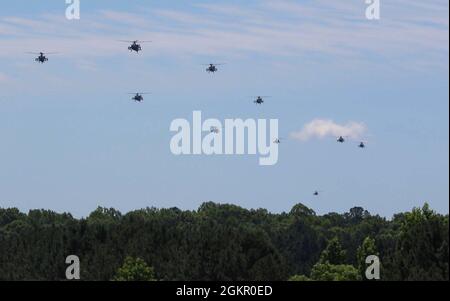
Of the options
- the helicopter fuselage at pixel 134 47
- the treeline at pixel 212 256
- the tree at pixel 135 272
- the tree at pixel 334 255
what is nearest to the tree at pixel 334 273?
the treeline at pixel 212 256

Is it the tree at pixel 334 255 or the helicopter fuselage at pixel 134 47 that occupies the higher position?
the helicopter fuselage at pixel 134 47

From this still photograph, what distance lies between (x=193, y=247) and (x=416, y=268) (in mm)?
44380

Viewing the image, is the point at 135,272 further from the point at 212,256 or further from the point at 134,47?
the point at 134,47

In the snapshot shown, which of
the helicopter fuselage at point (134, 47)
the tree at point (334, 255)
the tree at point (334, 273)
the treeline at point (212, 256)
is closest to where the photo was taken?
the helicopter fuselage at point (134, 47)

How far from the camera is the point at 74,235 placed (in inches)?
7859

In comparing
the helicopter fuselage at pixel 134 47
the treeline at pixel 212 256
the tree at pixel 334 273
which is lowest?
the tree at pixel 334 273

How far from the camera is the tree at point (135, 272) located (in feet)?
549

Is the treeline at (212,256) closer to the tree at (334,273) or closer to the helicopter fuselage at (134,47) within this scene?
the tree at (334,273)

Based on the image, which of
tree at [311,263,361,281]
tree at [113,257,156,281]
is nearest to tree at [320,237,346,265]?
tree at [311,263,361,281]

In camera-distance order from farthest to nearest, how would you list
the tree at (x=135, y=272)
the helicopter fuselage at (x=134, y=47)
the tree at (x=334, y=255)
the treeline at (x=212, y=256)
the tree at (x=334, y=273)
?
the tree at (x=334, y=255) → the tree at (x=135, y=272) → the tree at (x=334, y=273) → the treeline at (x=212, y=256) → the helicopter fuselage at (x=134, y=47)

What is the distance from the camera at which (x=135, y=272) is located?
169 metres
